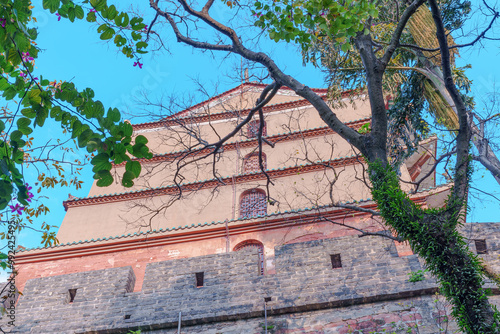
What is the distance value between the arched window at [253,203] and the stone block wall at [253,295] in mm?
5201

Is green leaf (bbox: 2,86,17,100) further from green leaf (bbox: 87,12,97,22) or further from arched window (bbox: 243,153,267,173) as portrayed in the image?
arched window (bbox: 243,153,267,173)

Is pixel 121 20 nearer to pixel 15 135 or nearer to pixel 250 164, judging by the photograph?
pixel 15 135

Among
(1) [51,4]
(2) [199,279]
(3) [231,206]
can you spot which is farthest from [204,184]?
(1) [51,4]

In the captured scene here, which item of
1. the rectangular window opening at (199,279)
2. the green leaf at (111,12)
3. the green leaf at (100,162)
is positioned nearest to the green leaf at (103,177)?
the green leaf at (100,162)

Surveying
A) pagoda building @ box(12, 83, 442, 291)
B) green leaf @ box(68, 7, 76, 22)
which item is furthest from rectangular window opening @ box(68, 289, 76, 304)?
green leaf @ box(68, 7, 76, 22)

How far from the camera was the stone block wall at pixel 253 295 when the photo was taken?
780cm

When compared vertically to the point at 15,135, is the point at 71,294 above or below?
below

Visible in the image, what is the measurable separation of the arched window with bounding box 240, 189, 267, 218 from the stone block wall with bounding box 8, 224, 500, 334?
5.20 metres

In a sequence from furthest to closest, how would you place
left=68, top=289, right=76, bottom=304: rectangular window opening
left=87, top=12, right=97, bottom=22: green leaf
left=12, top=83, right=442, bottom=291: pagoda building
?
1. left=12, top=83, right=442, bottom=291: pagoda building
2. left=68, top=289, right=76, bottom=304: rectangular window opening
3. left=87, top=12, right=97, bottom=22: green leaf

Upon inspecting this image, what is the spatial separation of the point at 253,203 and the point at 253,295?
6373 millimetres

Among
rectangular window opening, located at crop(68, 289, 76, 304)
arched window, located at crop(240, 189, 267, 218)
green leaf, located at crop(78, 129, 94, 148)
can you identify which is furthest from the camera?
arched window, located at crop(240, 189, 267, 218)

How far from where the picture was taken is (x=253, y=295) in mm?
8391

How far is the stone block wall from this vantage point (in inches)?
307

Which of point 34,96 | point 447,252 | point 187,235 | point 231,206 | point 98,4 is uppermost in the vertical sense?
point 231,206
